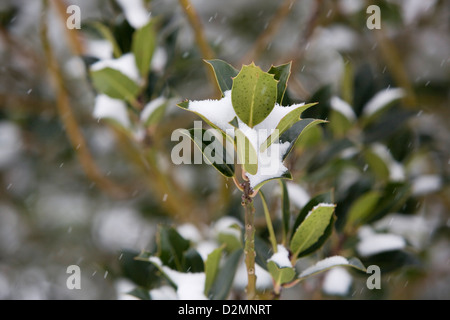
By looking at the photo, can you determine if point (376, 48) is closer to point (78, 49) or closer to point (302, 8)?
point (302, 8)

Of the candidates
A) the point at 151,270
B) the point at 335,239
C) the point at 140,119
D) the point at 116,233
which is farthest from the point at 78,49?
the point at 116,233

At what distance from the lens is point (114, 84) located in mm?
1298

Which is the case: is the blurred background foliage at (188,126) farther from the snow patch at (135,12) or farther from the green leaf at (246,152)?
the green leaf at (246,152)

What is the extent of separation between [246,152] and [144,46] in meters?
0.70

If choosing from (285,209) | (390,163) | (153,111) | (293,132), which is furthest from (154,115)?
(390,163)

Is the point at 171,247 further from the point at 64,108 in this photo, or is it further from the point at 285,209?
the point at 64,108

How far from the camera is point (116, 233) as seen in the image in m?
2.85

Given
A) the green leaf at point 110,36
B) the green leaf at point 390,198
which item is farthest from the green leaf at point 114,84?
the green leaf at point 390,198

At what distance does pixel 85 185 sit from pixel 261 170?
2111 mm

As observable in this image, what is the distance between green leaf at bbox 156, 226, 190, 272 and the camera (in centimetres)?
106

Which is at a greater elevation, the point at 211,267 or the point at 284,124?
the point at 284,124

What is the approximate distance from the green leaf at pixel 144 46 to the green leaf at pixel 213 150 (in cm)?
57

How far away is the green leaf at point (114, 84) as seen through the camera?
1.27m

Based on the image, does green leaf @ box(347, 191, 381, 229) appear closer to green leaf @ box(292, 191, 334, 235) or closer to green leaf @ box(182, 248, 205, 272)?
green leaf @ box(292, 191, 334, 235)
